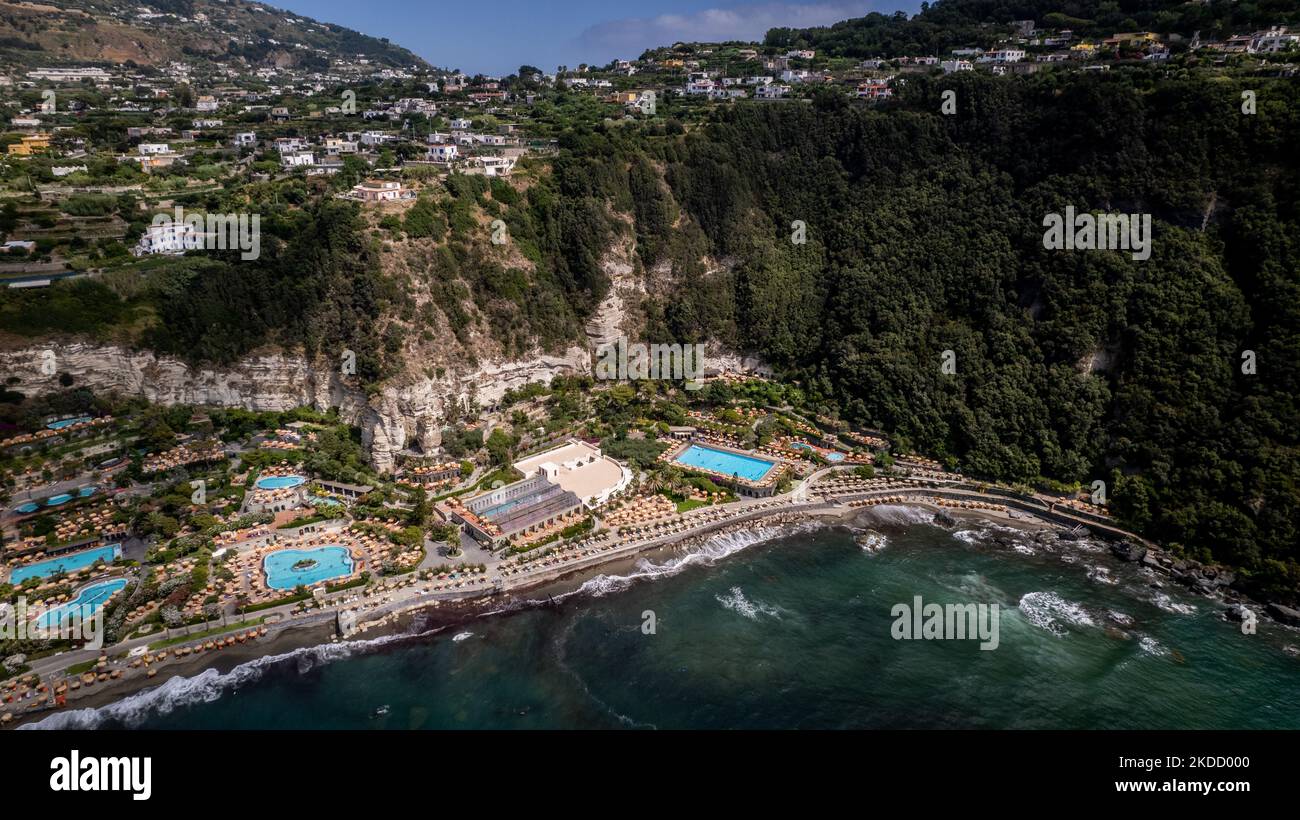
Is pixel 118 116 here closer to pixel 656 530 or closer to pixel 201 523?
pixel 201 523

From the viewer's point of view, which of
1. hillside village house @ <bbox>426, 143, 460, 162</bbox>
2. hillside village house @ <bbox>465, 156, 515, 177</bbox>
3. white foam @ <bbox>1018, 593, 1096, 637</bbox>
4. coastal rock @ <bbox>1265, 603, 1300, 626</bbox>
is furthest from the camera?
hillside village house @ <bbox>426, 143, 460, 162</bbox>

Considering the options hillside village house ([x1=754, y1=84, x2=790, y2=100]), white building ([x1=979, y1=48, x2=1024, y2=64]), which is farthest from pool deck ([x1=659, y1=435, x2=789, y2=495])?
white building ([x1=979, y1=48, x2=1024, y2=64])

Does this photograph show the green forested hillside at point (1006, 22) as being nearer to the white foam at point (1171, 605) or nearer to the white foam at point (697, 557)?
the white foam at point (1171, 605)

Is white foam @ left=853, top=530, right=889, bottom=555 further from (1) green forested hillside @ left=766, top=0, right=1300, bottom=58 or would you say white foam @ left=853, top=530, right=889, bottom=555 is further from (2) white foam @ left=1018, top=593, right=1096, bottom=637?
(1) green forested hillside @ left=766, top=0, right=1300, bottom=58

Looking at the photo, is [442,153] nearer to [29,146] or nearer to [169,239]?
[169,239]

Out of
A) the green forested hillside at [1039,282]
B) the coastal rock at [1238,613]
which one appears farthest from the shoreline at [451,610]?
the coastal rock at [1238,613]

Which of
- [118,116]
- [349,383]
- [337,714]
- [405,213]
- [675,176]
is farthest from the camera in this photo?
[118,116]

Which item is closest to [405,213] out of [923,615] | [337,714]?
[337,714]
